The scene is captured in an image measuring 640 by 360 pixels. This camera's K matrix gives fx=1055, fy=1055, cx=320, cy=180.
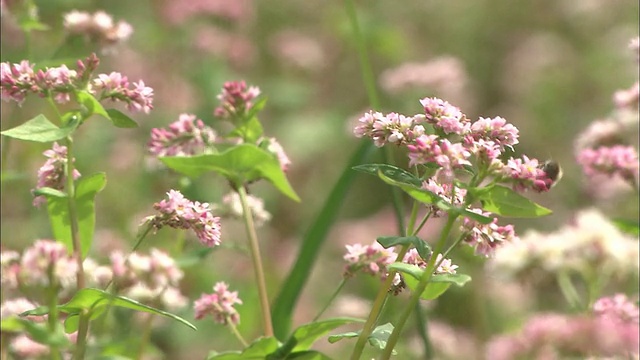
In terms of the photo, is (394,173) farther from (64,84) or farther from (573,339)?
(64,84)

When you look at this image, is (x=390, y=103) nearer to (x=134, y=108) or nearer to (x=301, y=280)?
(x=301, y=280)

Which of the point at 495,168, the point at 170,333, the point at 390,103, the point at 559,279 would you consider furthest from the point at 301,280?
the point at 390,103

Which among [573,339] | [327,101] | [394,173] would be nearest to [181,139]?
[394,173]

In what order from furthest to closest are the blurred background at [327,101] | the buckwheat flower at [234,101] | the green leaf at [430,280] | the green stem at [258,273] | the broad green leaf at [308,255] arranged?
the blurred background at [327,101] → the broad green leaf at [308,255] → the buckwheat flower at [234,101] → the green stem at [258,273] → the green leaf at [430,280]

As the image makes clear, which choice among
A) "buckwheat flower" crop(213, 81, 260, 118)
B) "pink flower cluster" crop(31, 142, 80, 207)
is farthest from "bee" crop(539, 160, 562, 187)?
"pink flower cluster" crop(31, 142, 80, 207)

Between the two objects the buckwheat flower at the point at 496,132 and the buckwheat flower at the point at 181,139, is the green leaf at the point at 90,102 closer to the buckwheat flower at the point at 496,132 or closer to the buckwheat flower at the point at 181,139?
the buckwheat flower at the point at 181,139

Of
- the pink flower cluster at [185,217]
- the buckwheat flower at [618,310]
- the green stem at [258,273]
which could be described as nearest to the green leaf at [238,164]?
the green stem at [258,273]
